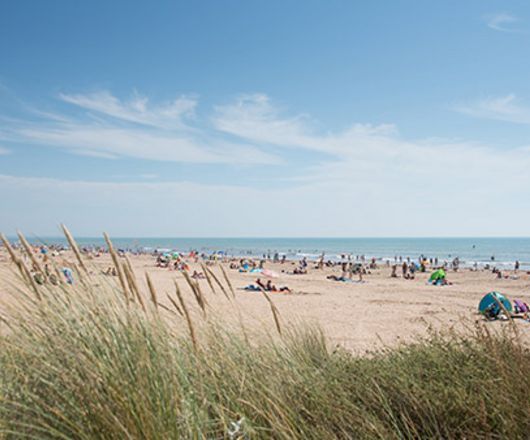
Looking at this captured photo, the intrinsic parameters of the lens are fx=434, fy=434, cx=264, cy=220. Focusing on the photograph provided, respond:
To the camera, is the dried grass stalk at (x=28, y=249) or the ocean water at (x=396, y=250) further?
the ocean water at (x=396, y=250)

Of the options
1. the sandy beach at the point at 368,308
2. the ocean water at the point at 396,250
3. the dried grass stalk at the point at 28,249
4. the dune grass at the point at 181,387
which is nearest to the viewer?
the dune grass at the point at 181,387

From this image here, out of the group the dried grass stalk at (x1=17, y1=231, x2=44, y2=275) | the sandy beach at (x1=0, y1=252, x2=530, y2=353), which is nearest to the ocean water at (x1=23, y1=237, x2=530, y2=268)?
the dried grass stalk at (x1=17, y1=231, x2=44, y2=275)

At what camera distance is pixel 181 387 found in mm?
2006

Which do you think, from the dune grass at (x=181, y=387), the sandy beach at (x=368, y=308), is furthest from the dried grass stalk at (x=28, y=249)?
the sandy beach at (x=368, y=308)

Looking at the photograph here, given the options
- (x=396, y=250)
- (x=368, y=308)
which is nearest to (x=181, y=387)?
(x=368, y=308)

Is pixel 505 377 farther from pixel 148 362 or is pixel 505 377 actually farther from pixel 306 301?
pixel 306 301

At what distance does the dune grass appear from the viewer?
1.79 meters

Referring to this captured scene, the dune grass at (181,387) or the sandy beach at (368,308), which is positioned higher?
the dune grass at (181,387)

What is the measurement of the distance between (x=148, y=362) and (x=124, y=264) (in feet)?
2.06

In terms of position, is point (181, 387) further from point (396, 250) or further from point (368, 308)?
point (396, 250)

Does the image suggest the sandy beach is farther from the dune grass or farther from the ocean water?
the ocean water

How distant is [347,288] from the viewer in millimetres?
21969

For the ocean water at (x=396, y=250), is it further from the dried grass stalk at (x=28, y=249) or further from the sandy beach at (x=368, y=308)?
the sandy beach at (x=368, y=308)

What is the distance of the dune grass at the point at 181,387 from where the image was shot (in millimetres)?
1794
